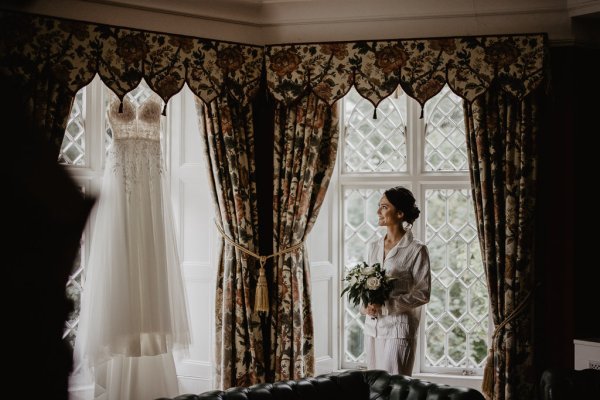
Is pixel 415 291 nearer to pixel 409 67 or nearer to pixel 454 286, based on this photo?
pixel 454 286

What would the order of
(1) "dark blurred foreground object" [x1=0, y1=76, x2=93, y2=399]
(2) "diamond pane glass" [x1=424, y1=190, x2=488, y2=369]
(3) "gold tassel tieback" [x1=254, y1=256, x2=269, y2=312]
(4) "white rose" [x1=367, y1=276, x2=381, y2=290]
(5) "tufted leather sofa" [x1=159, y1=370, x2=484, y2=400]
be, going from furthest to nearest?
(2) "diamond pane glass" [x1=424, y1=190, x2=488, y2=369]
(3) "gold tassel tieback" [x1=254, y1=256, x2=269, y2=312]
(4) "white rose" [x1=367, y1=276, x2=381, y2=290]
(5) "tufted leather sofa" [x1=159, y1=370, x2=484, y2=400]
(1) "dark blurred foreground object" [x1=0, y1=76, x2=93, y2=399]

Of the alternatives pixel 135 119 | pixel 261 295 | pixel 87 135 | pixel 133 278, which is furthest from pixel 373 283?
pixel 87 135

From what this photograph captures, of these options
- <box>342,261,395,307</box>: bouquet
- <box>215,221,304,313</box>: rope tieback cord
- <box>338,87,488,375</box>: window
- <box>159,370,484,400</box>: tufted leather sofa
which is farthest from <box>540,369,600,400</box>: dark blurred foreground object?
<box>215,221,304,313</box>: rope tieback cord

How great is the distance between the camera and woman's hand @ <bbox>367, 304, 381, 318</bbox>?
4.02m

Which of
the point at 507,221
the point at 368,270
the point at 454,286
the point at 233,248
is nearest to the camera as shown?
the point at 368,270

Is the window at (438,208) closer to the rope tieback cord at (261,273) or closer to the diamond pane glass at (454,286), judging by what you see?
the diamond pane glass at (454,286)

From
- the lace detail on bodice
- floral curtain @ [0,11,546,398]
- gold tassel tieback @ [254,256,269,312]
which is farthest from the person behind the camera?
gold tassel tieback @ [254,256,269,312]

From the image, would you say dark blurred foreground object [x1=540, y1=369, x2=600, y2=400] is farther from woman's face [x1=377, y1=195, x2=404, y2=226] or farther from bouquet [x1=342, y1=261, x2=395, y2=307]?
woman's face [x1=377, y1=195, x2=404, y2=226]

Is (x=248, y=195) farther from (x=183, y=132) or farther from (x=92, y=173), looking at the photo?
(x=92, y=173)

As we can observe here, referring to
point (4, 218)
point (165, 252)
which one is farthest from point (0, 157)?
point (165, 252)

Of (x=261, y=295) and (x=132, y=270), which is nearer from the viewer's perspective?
(x=132, y=270)

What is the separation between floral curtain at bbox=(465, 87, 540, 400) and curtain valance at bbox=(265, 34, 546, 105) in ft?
0.44

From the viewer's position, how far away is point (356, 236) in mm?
5125

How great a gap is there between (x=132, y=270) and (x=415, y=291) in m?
1.72
